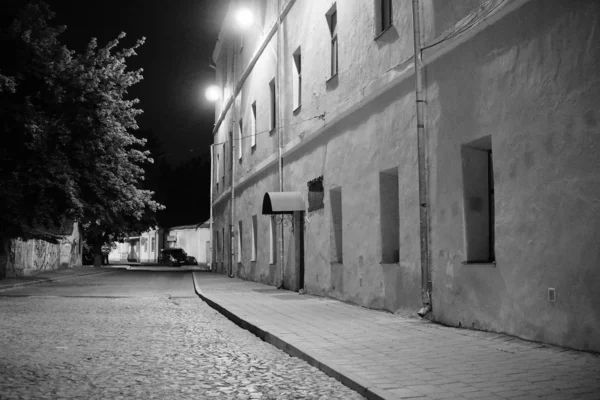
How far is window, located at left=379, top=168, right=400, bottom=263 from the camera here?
11.6 metres

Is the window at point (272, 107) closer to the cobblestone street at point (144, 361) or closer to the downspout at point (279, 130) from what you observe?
the downspout at point (279, 130)

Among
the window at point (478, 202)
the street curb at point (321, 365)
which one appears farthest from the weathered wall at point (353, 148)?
the street curb at point (321, 365)

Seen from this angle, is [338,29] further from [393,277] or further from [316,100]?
[393,277]

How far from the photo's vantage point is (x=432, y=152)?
9578 millimetres

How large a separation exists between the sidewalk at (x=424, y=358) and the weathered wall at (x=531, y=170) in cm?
40

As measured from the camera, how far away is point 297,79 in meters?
17.5

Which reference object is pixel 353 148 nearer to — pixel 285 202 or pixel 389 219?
pixel 389 219

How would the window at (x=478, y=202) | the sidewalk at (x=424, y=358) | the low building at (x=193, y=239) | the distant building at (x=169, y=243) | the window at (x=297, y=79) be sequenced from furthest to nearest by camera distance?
the distant building at (x=169, y=243)
the low building at (x=193, y=239)
the window at (x=297, y=79)
the window at (x=478, y=202)
the sidewalk at (x=424, y=358)

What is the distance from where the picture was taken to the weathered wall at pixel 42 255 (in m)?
27.0

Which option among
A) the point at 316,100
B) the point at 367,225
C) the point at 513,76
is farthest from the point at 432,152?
the point at 316,100

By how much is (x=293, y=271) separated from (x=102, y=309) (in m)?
5.62

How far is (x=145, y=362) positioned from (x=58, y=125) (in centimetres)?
1615

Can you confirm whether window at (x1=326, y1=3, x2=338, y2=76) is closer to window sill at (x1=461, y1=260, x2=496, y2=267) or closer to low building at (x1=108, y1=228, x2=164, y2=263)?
window sill at (x1=461, y1=260, x2=496, y2=267)

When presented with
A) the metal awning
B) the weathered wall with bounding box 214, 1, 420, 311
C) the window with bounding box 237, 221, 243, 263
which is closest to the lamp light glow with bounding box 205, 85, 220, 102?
the window with bounding box 237, 221, 243, 263
